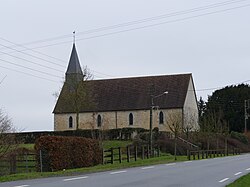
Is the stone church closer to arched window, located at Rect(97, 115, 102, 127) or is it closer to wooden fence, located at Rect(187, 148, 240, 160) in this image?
arched window, located at Rect(97, 115, 102, 127)

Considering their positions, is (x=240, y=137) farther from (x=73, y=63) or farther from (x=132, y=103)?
(x=73, y=63)

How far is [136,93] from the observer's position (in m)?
98.3

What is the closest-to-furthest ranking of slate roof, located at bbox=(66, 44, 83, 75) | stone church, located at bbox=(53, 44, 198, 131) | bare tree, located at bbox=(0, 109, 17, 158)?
1. bare tree, located at bbox=(0, 109, 17, 158)
2. stone church, located at bbox=(53, 44, 198, 131)
3. slate roof, located at bbox=(66, 44, 83, 75)

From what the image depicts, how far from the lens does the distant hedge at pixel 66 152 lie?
33094 mm

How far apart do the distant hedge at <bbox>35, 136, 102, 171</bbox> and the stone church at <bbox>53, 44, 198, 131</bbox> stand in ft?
166

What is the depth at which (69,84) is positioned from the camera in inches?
3063

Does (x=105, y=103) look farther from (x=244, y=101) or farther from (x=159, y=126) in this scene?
(x=244, y=101)

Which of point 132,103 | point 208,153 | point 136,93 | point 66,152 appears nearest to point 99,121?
point 132,103

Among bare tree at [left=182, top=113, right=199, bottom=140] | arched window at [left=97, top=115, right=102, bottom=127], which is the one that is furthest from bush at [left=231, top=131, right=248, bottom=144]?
arched window at [left=97, top=115, right=102, bottom=127]

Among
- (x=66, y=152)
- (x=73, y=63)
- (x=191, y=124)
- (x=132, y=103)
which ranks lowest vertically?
(x=66, y=152)

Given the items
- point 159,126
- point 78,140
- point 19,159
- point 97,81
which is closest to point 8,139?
point 19,159

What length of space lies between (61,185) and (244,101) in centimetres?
8402

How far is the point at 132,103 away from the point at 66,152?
62.0m

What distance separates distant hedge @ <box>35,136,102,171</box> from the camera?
33.1 m
